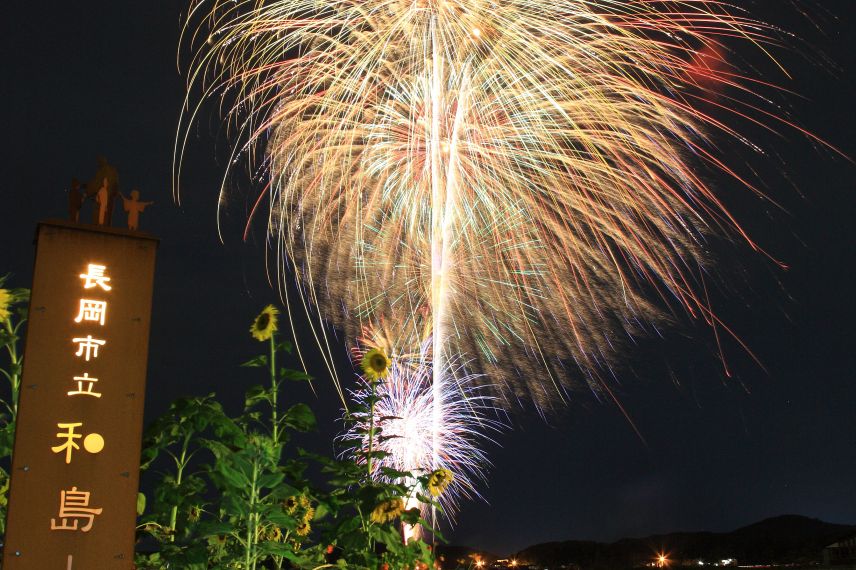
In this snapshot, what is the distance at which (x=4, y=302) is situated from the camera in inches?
243

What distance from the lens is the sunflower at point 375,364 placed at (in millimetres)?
6961

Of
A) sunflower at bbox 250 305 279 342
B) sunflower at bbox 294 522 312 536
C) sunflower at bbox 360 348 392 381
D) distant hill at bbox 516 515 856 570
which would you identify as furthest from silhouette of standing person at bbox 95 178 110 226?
A: distant hill at bbox 516 515 856 570

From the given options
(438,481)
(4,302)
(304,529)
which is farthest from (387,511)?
(4,302)

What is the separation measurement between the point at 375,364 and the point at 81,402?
2.38 m

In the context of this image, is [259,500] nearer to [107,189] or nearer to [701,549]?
[107,189]

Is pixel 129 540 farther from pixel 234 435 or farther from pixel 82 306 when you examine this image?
pixel 82 306

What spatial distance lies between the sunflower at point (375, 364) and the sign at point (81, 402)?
193cm

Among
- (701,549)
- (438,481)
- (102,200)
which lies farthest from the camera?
(701,549)

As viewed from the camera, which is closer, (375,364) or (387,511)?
(387,511)

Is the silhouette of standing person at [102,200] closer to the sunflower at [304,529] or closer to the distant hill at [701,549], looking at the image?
the sunflower at [304,529]

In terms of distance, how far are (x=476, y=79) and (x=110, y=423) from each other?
10.5 meters

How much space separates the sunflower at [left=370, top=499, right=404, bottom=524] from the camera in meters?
6.13

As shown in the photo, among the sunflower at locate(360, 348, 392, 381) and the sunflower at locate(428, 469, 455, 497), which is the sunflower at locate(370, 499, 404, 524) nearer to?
the sunflower at locate(428, 469, 455, 497)

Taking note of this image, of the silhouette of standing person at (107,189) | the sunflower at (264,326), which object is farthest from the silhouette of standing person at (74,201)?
the sunflower at (264,326)
